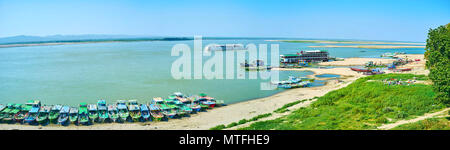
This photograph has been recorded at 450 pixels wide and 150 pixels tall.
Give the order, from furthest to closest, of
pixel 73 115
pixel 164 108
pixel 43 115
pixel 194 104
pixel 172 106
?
pixel 194 104, pixel 172 106, pixel 164 108, pixel 73 115, pixel 43 115

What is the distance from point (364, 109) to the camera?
17438 millimetres

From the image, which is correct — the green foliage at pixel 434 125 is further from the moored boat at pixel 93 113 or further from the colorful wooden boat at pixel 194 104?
the moored boat at pixel 93 113

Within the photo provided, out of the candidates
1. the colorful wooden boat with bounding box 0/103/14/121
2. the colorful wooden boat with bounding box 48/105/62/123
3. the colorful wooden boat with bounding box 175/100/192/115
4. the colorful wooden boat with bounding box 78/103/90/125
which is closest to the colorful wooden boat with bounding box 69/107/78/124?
the colorful wooden boat with bounding box 78/103/90/125

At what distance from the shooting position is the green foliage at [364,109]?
15.1m

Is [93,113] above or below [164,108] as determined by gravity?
below

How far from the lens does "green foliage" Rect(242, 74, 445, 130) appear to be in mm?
15082

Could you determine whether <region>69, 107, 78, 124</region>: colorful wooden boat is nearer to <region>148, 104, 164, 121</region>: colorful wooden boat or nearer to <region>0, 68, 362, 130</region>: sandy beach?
<region>0, 68, 362, 130</region>: sandy beach

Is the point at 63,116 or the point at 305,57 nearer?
the point at 63,116

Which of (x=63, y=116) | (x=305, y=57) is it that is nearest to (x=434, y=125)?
(x=63, y=116)

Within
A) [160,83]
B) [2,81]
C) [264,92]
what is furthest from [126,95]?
[2,81]

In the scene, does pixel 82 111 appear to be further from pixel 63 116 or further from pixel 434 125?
pixel 434 125

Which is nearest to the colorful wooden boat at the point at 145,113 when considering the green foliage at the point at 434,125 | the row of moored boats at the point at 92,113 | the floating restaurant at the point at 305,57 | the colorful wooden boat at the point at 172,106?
the row of moored boats at the point at 92,113

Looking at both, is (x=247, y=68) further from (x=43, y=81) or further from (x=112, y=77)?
(x=43, y=81)

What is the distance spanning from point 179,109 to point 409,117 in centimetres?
1715
